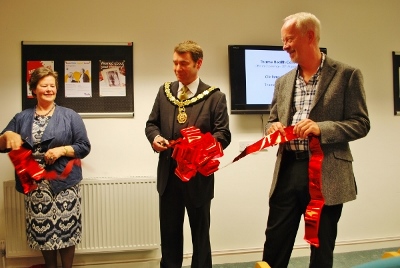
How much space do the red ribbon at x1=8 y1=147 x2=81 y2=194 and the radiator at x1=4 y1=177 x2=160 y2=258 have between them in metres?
0.53

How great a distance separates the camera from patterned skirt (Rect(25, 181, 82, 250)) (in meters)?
A: 2.31

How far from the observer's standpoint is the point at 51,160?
88.7 inches

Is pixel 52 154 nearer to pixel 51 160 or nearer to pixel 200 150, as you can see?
pixel 51 160

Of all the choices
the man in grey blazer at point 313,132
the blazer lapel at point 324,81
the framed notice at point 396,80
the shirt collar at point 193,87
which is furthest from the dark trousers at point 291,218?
the framed notice at point 396,80

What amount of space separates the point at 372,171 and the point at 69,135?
2756mm

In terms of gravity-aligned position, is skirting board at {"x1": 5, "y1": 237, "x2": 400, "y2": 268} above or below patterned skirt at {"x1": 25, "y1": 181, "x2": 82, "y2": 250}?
below

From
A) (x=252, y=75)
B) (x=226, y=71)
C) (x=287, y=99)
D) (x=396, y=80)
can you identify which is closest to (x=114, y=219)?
(x=226, y=71)

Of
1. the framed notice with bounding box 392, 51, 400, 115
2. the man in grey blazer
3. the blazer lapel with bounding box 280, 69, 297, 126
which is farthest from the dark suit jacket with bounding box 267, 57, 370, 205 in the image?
the framed notice with bounding box 392, 51, 400, 115

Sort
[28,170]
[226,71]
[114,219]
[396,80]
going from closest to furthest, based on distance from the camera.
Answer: [28,170], [114,219], [226,71], [396,80]

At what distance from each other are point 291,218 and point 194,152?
58 centimetres

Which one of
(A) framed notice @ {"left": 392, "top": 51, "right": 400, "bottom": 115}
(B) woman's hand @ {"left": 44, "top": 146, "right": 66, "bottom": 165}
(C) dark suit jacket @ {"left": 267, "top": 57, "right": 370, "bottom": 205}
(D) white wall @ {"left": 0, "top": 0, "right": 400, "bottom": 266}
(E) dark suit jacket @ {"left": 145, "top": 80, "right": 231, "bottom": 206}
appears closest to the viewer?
(C) dark suit jacket @ {"left": 267, "top": 57, "right": 370, "bottom": 205}

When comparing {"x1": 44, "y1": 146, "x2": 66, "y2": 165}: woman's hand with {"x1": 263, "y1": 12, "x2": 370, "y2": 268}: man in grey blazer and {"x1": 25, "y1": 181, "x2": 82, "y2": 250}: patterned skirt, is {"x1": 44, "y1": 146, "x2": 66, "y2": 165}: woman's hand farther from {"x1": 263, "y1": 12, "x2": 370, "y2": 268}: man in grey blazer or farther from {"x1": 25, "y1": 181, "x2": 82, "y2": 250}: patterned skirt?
{"x1": 263, "y1": 12, "x2": 370, "y2": 268}: man in grey blazer

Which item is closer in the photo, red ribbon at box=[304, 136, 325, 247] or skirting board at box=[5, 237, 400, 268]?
red ribbon at box=[304, 136, 325, 247]

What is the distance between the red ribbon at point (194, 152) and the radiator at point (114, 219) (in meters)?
1.09
